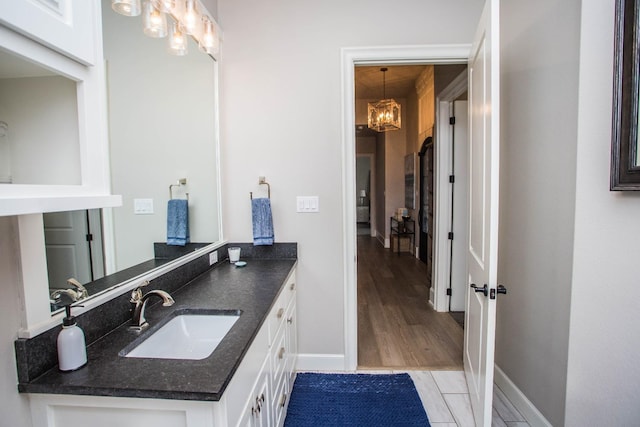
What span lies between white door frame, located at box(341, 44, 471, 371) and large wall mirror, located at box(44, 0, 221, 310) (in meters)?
0.96

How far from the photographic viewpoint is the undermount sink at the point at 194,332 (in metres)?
1.25

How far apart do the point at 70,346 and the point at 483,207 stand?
1.84 meters

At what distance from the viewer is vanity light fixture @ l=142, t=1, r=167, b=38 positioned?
4.57ft

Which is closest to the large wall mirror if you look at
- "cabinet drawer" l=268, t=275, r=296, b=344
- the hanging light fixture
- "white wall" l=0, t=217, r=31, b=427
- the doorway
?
"white wall" l=0, t=217, r=31, b=427

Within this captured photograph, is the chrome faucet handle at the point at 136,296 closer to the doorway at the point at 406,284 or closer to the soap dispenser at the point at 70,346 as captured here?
the soap dispenser at the point at 70,346

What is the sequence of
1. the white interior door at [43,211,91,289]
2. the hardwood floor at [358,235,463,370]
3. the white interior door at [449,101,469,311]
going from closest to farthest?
1. the white interior door at [43,211,91,289]
2. the hardwood floor at [358,235,463,370]
3. the white interior door at [449,101,469,311]

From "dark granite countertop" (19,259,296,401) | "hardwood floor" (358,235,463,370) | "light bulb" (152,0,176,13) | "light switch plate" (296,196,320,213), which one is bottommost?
"hardwood floor" (358,235,463,370)

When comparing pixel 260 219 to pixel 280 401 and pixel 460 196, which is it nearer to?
pixel 280 401

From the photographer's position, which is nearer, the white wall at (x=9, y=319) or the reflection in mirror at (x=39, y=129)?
the reflection in mirror at (x=39, y=129)

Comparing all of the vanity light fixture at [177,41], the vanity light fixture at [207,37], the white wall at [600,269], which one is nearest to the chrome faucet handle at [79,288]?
the vanity light fixture at [177,41]

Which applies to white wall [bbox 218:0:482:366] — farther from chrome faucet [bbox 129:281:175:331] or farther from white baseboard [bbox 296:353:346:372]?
chrome faucet [bbox 129:281:175:331]

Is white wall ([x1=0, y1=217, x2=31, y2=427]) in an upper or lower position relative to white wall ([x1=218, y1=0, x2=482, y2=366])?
lower

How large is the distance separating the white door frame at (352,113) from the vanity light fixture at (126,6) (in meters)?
1.33

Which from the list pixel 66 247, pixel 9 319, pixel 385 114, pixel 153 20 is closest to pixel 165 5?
pixel 153 20
